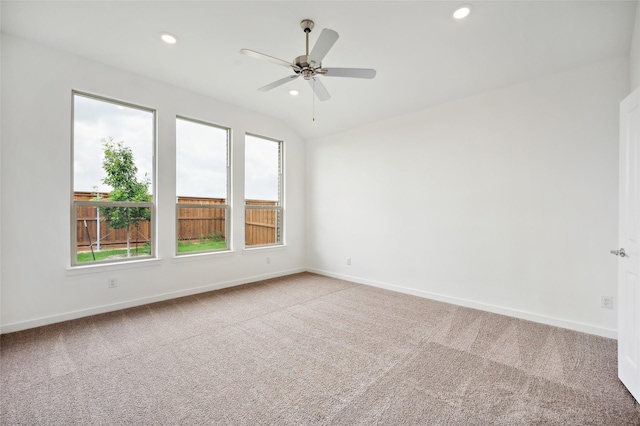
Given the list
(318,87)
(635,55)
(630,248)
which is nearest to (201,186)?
(318,87)

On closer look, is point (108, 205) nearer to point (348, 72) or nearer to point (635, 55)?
point (348, 72)

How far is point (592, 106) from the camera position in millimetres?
2928

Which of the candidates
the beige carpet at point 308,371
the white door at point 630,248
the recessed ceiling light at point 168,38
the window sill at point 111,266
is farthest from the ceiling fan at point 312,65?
the window sill at point 111,266

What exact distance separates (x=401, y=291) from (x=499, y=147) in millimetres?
2424

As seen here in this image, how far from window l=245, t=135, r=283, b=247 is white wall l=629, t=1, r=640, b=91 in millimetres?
4659

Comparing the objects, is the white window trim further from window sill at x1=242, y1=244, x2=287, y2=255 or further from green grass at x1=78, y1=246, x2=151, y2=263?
window sill at x1=242, y1=244, x2=287, y2=255

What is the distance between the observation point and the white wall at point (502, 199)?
9.55 ft

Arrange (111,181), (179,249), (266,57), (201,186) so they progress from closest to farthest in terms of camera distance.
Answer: (266,57) < (111,181) < (179,249) < (201,186)

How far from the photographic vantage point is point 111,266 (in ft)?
11.3

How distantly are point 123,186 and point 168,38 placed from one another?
1.90 metres

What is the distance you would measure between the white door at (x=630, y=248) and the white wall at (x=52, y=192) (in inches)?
185

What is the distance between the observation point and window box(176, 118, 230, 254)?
4176mm

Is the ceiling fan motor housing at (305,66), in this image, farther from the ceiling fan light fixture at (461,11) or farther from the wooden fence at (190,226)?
the wooden fence at (190,226)

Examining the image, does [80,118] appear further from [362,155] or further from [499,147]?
[499,147]
